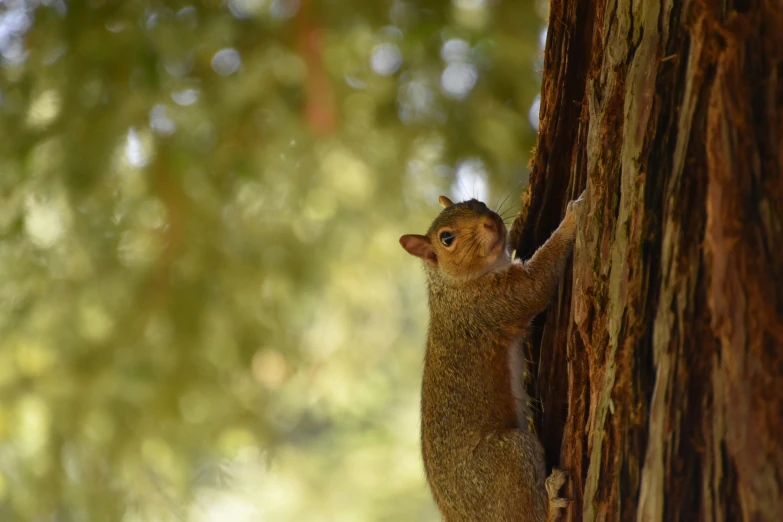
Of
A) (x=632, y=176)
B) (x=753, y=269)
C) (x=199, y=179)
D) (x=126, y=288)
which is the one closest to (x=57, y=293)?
(x=126, y=288)

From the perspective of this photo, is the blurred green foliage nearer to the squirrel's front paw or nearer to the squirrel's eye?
the squirrel's eye

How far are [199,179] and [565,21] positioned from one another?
2.22 meters

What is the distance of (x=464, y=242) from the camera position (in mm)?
3064

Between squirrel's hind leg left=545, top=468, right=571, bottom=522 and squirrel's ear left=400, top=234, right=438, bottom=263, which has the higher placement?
squirrel's ear left=400, top=234, right=438, bottom=263

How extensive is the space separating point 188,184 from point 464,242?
158 cm

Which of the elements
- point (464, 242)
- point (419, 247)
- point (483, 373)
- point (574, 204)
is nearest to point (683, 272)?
point (574, 204)

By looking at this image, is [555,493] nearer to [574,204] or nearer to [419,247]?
[574,204]

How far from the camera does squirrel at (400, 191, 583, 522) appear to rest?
232cm

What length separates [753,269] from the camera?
1.52m

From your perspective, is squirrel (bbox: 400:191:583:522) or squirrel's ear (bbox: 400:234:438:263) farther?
squirrel's ear (bbox: 400:234:438:263)

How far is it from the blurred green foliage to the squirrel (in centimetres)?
99

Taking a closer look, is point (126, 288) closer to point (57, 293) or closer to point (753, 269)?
point (57, 293)

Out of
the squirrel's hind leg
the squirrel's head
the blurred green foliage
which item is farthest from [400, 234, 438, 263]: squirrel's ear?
the squirrel's hind leg

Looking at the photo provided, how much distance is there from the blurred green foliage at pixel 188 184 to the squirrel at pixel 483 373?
3.25 feet
